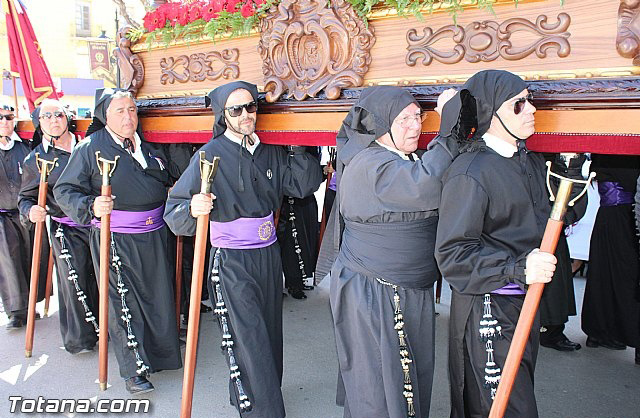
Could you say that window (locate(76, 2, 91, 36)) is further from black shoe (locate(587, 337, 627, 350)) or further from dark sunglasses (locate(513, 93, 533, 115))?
dark sunglasses (locate(513, 93, 533, 115))

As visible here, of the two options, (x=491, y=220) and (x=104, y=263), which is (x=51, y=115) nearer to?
(x=104, y=263)

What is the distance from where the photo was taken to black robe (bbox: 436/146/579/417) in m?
2.17

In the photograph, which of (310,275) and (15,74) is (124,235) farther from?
(15,74)

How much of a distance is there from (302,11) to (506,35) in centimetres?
113

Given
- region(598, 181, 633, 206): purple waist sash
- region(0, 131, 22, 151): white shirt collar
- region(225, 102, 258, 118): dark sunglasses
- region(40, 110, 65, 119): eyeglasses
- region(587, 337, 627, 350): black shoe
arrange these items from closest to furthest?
region(225, 102, 258, 118): dark sunglasses → region(598, 181, 633, 206): purple waist sash → region(587, 337, 627, 350): black shoe → region(40, 110, 65, 119): eyeglasses → region(0, 131, 22, 151): white shirt collar

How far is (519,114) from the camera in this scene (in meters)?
2.16

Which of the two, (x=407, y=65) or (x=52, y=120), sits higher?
(x=407, y=65)

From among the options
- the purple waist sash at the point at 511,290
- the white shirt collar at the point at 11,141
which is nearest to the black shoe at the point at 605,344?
the purple waist sash at the point at 511,290

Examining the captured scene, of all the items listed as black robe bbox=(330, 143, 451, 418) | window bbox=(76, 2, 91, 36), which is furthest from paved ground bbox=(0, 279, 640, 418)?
window bbox=(76, 2, 91, 36)

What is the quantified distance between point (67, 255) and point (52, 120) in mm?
1046

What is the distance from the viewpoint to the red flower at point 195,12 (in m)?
3.48

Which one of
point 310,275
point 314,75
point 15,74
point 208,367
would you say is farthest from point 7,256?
point 314,75

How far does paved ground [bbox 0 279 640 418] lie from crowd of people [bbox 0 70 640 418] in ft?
0.50

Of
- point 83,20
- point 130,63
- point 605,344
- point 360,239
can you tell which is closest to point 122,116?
point 130,63
